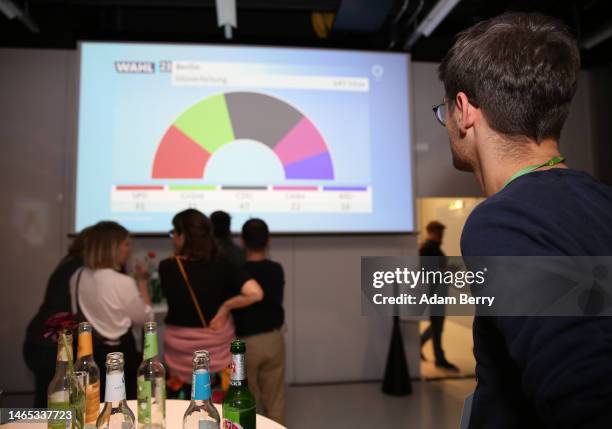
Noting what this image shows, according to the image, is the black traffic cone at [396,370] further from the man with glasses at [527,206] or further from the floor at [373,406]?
the man with glasses at [527,206]

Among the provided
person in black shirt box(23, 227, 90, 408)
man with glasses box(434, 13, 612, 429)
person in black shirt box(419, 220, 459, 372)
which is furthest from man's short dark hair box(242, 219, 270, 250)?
person in black shirt box(419, 220, 459, 372)

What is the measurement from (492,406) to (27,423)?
1.17 m

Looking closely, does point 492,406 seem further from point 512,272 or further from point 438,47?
point 438,47

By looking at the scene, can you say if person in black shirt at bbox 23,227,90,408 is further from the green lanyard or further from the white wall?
the green lanyard

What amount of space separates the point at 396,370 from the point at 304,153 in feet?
6.32

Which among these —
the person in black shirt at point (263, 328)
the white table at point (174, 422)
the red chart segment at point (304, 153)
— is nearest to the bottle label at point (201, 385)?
the white table at point (174, 422)

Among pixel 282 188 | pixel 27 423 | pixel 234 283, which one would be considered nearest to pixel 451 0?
pixel 282 188

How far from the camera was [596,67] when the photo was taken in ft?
12.5

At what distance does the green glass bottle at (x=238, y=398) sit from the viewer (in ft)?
2.64

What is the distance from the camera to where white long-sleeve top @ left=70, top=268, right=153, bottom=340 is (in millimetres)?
1807

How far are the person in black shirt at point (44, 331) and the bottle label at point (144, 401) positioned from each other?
111cm

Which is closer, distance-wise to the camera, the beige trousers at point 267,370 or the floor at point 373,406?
the beige trousers at point 267,370

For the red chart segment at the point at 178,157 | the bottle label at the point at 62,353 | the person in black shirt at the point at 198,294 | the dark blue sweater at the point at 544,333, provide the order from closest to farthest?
the dark blue sweater at the point at 544,333 < the bottle label at the point at 62,353 < the person in black shirt at the point at 198,294 < the red chart segment at the point at 178,157

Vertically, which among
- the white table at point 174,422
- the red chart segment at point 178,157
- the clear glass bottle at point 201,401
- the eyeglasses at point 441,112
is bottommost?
the white table at point 174,422
